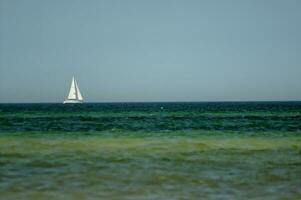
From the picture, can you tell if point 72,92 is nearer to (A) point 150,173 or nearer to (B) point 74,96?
(B) point 74,96

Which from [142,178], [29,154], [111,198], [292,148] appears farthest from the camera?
[292,148]

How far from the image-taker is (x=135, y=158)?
18188 millimetres

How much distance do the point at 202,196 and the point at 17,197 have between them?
14.4 ft

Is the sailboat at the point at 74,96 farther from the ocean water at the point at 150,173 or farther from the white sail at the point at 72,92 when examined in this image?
the ocean water at the point at 150,173

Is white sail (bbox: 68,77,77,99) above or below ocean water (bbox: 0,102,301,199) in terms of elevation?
above

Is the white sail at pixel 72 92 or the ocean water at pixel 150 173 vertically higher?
the white sail at pixel 72 92

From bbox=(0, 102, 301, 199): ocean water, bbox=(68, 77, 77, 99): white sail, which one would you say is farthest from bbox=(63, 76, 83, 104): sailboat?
bbox=(0, 102, 301, 199): ocean water

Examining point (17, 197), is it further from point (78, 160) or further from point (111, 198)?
point (78, 160)

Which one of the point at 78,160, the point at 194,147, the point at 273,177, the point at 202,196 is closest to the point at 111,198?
the point at 202,196

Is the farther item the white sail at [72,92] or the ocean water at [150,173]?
the white sail at [72,92]

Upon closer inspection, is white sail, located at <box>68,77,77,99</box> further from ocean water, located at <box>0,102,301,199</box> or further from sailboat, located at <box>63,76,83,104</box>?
ocean water, located at <box>0,102,301,199</box>

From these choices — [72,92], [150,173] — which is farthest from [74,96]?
[150,173]

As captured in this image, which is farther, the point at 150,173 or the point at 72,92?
the point at 72,92

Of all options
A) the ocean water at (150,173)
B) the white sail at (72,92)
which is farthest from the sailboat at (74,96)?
the ocean water at (150,173)
